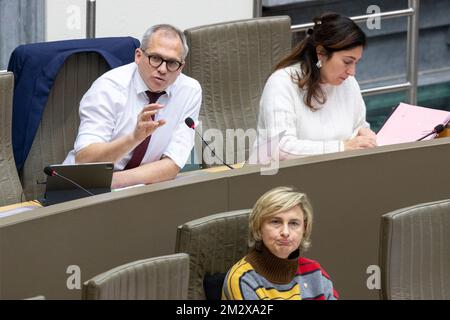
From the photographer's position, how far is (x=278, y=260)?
11.7 feet

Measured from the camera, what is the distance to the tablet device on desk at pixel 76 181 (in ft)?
12.5

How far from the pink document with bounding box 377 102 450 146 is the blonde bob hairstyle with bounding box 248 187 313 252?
1122mm

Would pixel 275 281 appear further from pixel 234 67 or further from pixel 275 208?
pixel 234 67

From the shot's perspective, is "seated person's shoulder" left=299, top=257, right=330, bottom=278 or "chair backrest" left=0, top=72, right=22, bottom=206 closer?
"seated person's shoulder" left=299, top=257, right=330, bottom=278

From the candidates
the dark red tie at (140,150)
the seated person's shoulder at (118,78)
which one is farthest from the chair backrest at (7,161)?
the dark red tie at (140,150)

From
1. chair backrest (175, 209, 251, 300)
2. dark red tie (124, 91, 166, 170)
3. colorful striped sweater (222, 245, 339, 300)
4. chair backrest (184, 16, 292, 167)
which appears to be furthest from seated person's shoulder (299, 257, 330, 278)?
chair backrest (184, 16, 292, 167)

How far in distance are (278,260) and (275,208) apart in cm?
15

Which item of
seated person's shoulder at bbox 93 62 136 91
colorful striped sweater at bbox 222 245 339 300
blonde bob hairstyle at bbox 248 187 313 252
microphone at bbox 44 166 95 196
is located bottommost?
colorful striped sweater at bbox 222 245 339 300

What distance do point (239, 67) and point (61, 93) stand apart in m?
0.83

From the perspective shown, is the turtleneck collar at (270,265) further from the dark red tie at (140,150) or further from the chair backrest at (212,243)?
the dark red tie at (140,150)

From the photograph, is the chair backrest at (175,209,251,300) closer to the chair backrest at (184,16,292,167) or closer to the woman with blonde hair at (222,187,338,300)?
the woman with blonde hair at (222,187,338,300)

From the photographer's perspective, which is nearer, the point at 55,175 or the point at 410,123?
the point at 55,175

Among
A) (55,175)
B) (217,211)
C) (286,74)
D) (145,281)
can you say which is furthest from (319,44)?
(145,281)

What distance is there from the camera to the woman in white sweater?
4.50 meters
